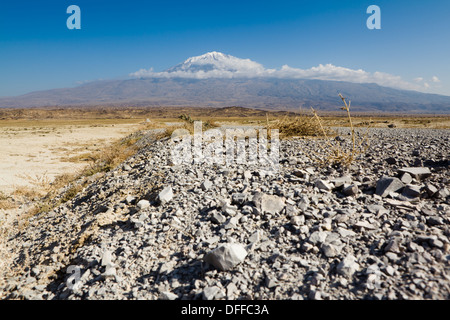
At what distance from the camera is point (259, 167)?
620 centimetres

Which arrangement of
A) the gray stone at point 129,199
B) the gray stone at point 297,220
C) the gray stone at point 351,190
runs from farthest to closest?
the gray stone at point 129,199 → the gray stone at point 351,190 → the gray stone at point 297,220

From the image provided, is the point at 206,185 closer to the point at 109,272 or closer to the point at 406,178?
the point at 109,272

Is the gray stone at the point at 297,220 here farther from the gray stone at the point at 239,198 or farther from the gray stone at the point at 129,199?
the gray stone at the point at 129,199

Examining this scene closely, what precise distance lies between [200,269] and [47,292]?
2279 mm

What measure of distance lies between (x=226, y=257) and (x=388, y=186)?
299cm

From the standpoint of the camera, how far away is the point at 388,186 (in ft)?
14.2

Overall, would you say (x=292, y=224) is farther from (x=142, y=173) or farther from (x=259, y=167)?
(x=142, y=173)

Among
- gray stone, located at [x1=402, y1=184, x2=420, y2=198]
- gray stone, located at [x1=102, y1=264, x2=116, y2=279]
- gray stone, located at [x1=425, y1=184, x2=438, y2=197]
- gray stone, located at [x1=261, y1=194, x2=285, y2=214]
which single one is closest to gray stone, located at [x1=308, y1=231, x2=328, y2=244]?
gray stone, located at [x1=261, y1=194, x2=285, y2=214]

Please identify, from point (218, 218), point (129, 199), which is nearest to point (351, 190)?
point (218, 218)

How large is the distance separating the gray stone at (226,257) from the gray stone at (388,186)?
8.55ft

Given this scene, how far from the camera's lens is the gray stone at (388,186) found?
14.1 feet

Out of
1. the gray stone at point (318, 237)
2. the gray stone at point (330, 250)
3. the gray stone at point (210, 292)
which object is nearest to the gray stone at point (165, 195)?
the gray stone at point (210, 292)
